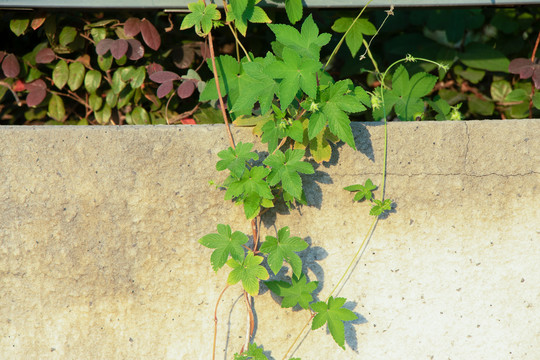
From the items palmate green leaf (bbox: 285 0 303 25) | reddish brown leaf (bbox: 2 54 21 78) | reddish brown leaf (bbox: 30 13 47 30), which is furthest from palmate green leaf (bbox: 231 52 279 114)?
reddish brown leaf (bbox: 2 54 21 78)

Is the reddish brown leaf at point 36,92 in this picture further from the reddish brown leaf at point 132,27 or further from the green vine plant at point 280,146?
the green vine plant at point 280,146

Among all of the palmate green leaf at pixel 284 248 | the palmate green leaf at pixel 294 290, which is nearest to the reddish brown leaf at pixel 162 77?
the palmate green leaf at pixel 284 248

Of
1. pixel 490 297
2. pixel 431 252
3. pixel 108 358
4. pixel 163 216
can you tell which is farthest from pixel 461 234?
pixel 108 358

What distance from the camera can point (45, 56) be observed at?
79.3 inches

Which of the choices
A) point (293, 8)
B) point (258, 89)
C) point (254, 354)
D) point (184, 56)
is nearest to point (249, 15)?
point (293, 8)

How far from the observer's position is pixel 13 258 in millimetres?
1675

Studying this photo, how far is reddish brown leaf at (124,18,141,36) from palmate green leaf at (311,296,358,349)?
Answer: 4.33ft

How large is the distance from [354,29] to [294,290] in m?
1.12

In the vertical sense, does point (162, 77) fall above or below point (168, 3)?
below

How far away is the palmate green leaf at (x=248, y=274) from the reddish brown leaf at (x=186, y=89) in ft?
2.48

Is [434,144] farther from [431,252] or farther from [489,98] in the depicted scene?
[489,98]

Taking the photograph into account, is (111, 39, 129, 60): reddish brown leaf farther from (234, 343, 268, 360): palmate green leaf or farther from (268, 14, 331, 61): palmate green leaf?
(234, 343, 268, 360): palmate green leaf

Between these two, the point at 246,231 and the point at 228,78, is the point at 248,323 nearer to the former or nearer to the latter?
the point at 246,231

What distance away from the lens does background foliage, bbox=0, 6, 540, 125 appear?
1.95 m
